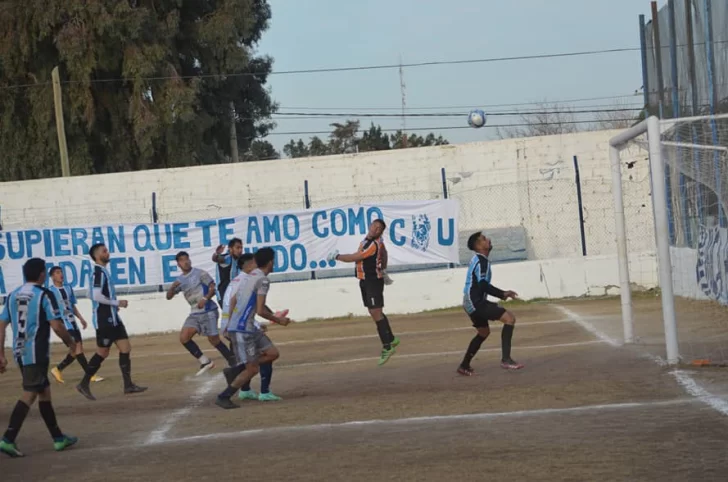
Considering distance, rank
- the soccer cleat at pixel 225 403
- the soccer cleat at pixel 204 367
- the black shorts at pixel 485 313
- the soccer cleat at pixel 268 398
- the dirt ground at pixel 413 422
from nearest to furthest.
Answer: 1. the dirt ground at pixel 413 422
2. the soccer cleat at pixel 225 403
3. the soccer cleat at pixel 268 398
4. the black shorts at pixel 485 313
5. the soccer cleat at pixel 204 367

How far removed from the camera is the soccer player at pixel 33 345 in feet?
29.8

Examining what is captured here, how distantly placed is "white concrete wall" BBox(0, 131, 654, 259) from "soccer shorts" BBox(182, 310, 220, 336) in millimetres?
10415

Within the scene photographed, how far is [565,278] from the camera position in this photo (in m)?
22.0

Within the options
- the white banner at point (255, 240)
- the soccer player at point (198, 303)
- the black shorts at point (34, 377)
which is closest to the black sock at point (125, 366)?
the soccer player at point (198, 303)

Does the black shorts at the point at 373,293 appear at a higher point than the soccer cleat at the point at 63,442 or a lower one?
higher

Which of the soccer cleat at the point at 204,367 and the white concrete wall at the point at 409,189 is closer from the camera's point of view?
the soccer cleat at the point at 204,367

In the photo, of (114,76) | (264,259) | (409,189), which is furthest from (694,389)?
(114,76)

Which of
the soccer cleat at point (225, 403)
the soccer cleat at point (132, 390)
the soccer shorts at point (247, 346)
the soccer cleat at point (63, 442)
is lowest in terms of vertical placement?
the soccer cleat at point (132, 390)

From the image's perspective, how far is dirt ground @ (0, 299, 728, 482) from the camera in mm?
7445

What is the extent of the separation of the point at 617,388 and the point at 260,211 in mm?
15669

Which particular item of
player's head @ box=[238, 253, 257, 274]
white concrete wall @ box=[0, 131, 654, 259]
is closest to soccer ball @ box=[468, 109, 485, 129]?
white concrete wall @ box=[0, 131, 654, 259]

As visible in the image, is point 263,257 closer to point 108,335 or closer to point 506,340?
point 108,335

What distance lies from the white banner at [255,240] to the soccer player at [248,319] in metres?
11.5

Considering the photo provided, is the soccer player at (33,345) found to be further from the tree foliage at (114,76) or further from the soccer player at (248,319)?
the tree foliage at (114,76)
